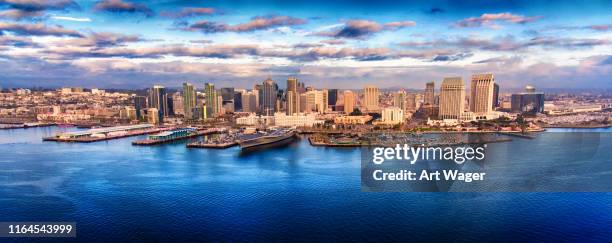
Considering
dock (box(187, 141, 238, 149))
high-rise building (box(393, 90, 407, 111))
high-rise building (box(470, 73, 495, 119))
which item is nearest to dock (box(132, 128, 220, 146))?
dock (box(187, 141, 238, 149))

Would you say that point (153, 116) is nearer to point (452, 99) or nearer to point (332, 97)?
point (452, 99)

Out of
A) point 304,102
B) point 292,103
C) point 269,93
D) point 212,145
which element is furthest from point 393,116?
point 269,93

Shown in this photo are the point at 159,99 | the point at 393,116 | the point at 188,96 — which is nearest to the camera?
the point at 393,116

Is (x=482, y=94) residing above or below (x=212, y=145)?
above

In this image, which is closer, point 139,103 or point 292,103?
point 292,103

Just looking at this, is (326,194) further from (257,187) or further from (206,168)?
(206,168)

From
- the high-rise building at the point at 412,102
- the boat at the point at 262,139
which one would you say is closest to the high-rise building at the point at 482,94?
the high-rise building at the point at 412,102

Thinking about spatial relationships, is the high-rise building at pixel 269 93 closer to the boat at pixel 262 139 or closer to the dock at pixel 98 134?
the dock at pixel 98 134
